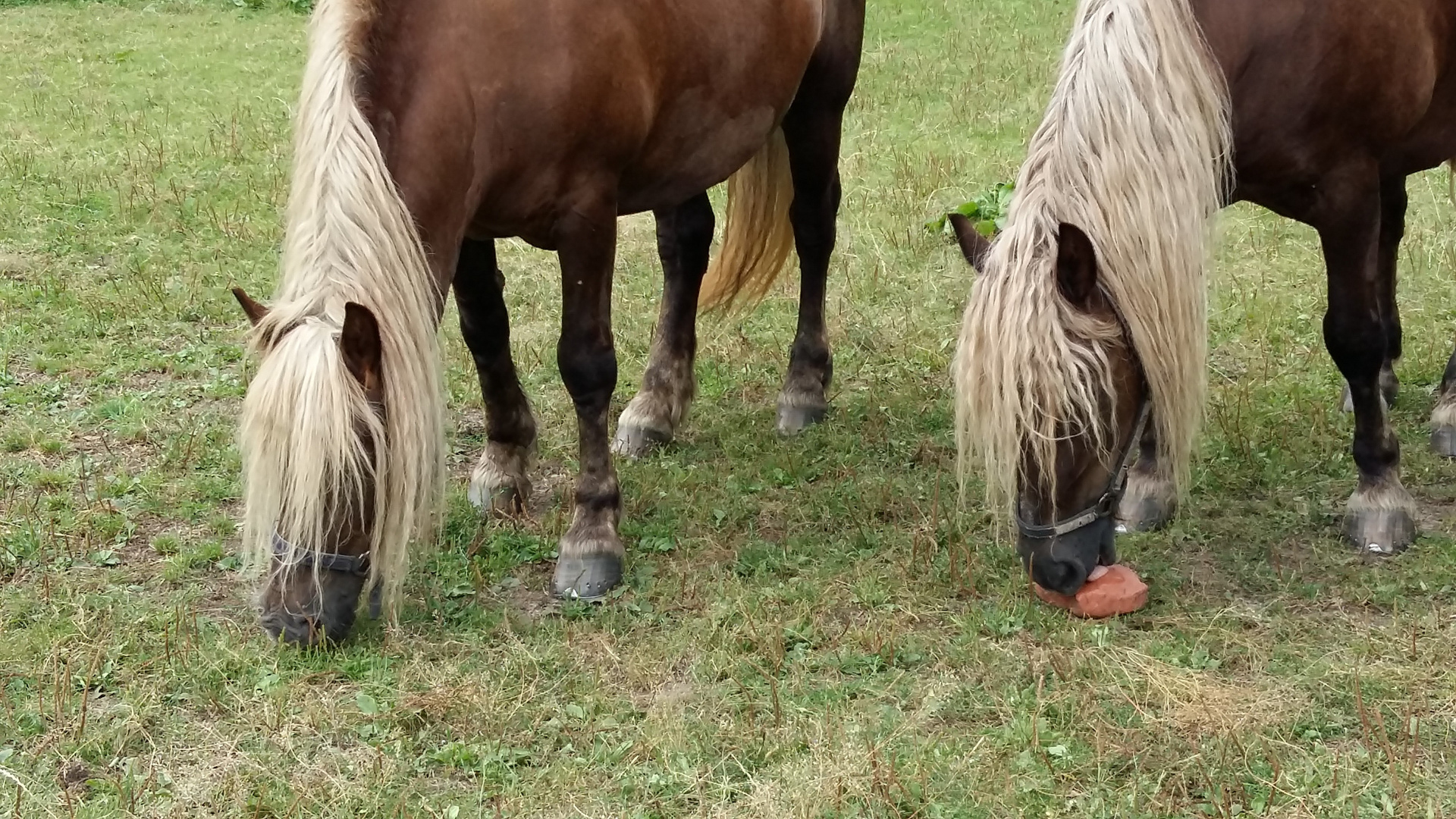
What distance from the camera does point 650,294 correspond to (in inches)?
249

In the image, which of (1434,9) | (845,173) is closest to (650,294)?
(845,173)

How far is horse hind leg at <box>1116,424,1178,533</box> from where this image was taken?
395cm

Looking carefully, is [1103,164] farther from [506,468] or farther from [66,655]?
[66,655]

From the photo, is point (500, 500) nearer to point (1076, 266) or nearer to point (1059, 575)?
point (1059, 575)

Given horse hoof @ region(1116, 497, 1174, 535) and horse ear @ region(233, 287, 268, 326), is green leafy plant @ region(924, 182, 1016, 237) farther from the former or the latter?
horse ear @ region(233, 287, 268, 326)

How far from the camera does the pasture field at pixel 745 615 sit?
2727 mm

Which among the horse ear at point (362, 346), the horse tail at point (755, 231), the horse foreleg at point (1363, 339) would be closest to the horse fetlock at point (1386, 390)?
the horse foreleg at point (1363, 339)

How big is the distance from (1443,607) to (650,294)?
384cm

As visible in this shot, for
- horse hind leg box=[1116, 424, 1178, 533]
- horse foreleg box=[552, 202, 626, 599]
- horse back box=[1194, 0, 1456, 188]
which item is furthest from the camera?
horse hind leg box=[1116, 424, 1178, 533]

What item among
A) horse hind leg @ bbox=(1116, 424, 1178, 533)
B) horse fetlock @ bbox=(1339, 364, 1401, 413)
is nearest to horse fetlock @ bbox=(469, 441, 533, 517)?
horse hind leg @ bbox=(1116, 424, 1178, 533)

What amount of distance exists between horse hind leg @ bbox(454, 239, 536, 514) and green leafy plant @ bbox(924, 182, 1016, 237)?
311 cm

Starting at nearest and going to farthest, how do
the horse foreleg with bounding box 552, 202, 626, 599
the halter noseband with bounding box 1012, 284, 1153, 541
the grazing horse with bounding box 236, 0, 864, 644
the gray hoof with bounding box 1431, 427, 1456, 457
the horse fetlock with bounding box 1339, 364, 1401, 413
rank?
the grazing horse with bounding box 236, 0, 864, 644
the halter noseband with bounding box 1012, 284, 1153, 541
the horse foreleg with bounding box 552, 202, 626, 599
the gray hoof with bounding box 1431, 427, 1456, 457
the horse fetlock with bounding box 1339, 364, 1401, 413

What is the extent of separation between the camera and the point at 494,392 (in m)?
4.17

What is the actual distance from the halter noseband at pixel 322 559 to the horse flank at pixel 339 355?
0.05 feet
